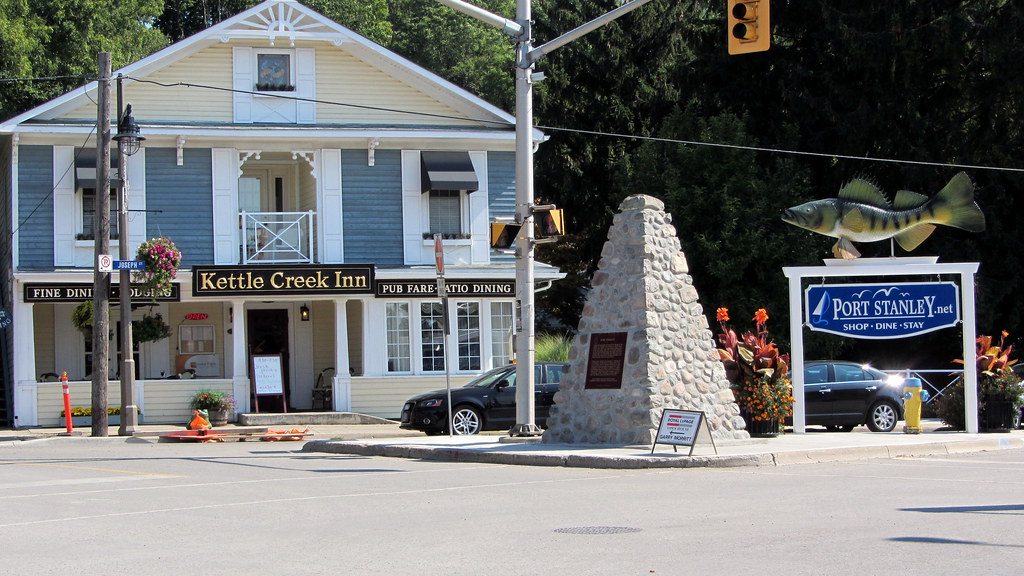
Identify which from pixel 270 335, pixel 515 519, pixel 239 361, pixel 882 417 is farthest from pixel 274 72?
pixel 515 519

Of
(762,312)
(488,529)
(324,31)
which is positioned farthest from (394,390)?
(488,529)

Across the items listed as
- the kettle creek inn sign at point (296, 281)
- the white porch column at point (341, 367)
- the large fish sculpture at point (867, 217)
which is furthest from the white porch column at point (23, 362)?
the large fish sculpture at point (867, 217)

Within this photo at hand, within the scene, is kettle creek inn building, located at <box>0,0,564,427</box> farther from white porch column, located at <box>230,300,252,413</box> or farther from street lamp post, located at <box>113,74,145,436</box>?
street lamp post, located at <box>113,74,145,436</box>

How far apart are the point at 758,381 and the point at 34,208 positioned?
16.6 meters

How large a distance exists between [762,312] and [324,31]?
13.7 m

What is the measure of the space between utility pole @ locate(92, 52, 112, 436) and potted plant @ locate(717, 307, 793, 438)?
11.9 meters

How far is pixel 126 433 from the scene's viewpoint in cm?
2409

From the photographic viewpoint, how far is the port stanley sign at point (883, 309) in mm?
20672

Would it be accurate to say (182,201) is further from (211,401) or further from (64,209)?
(211,401)

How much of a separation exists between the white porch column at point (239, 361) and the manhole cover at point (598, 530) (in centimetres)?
1913

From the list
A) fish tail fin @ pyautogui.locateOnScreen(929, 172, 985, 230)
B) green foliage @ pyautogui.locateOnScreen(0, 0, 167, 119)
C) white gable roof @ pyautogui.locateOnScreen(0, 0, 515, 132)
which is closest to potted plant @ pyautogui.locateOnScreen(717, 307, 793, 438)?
fish tail fin @ pyautogui.locateOnScreen(929, 172, 985, 230)

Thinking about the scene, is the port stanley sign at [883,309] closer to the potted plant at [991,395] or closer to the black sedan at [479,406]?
the potted plant at [991,395]

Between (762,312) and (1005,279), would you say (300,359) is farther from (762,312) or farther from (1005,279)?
(1005,279)

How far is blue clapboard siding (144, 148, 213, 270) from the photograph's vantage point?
28062 millimetres
